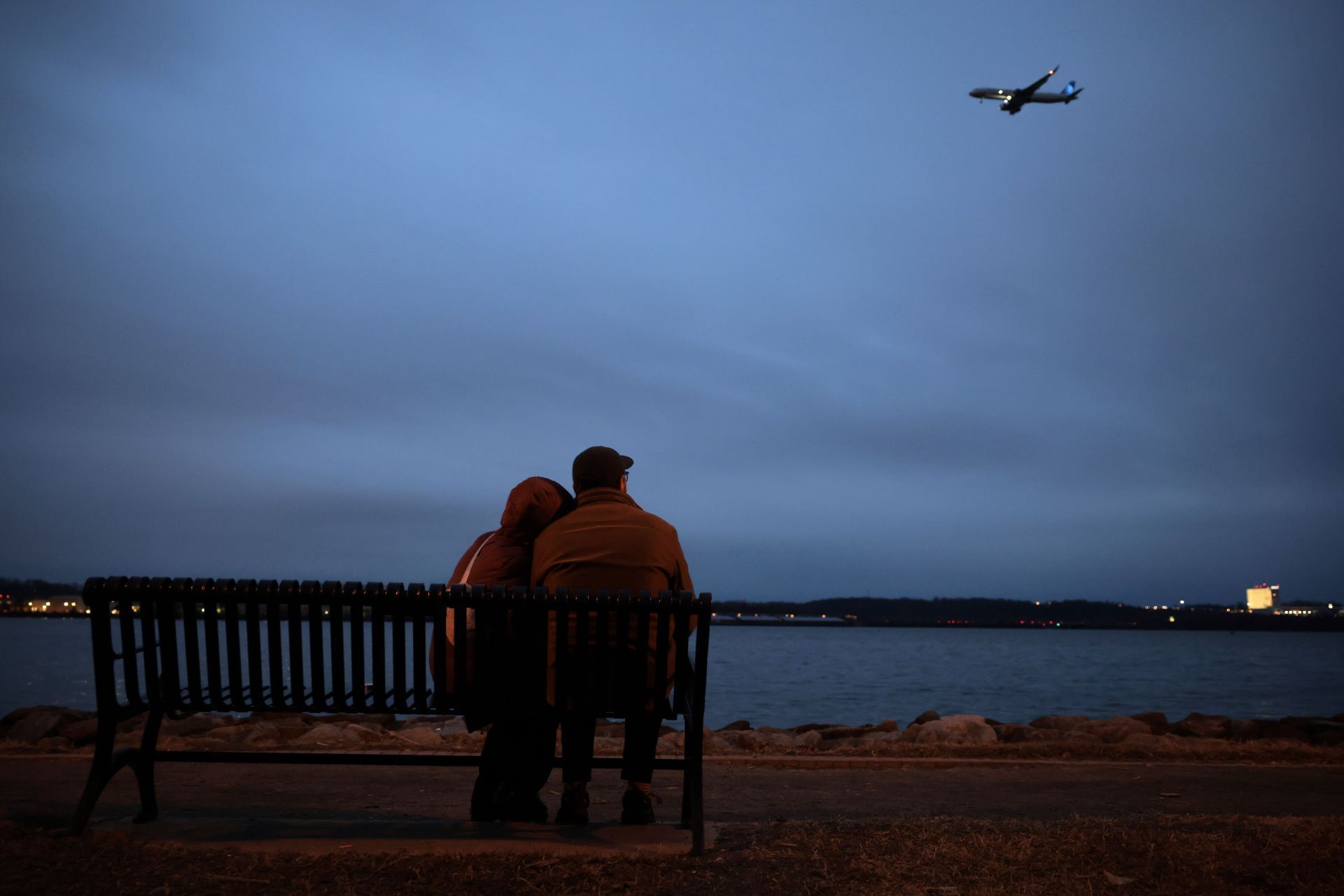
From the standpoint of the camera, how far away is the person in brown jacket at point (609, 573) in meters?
4.29

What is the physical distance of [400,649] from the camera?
4.12 m

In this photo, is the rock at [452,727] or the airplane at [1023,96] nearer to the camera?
the rock at [452,727]

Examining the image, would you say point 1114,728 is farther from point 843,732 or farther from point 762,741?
point 762,741

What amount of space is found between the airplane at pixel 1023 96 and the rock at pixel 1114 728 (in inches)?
1508

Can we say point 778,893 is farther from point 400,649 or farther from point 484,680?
point 400,649

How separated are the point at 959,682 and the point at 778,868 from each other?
5366 centimetres

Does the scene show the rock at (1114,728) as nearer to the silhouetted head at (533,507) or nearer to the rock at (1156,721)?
the rock at (1156,721)

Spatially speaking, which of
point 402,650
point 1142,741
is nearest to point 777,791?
point 402,650

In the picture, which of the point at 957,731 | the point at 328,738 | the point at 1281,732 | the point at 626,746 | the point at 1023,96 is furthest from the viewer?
the point at 1023,96

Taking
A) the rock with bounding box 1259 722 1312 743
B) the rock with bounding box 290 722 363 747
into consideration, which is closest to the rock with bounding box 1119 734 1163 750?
the rock with bounding box 1259 722 1312 743

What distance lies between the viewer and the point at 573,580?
171 inches

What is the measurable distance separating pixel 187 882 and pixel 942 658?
8370 centimetres

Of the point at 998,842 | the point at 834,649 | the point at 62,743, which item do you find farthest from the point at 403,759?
the point at 834,649

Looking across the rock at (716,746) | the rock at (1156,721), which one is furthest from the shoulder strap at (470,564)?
the rock at (1156,721)
